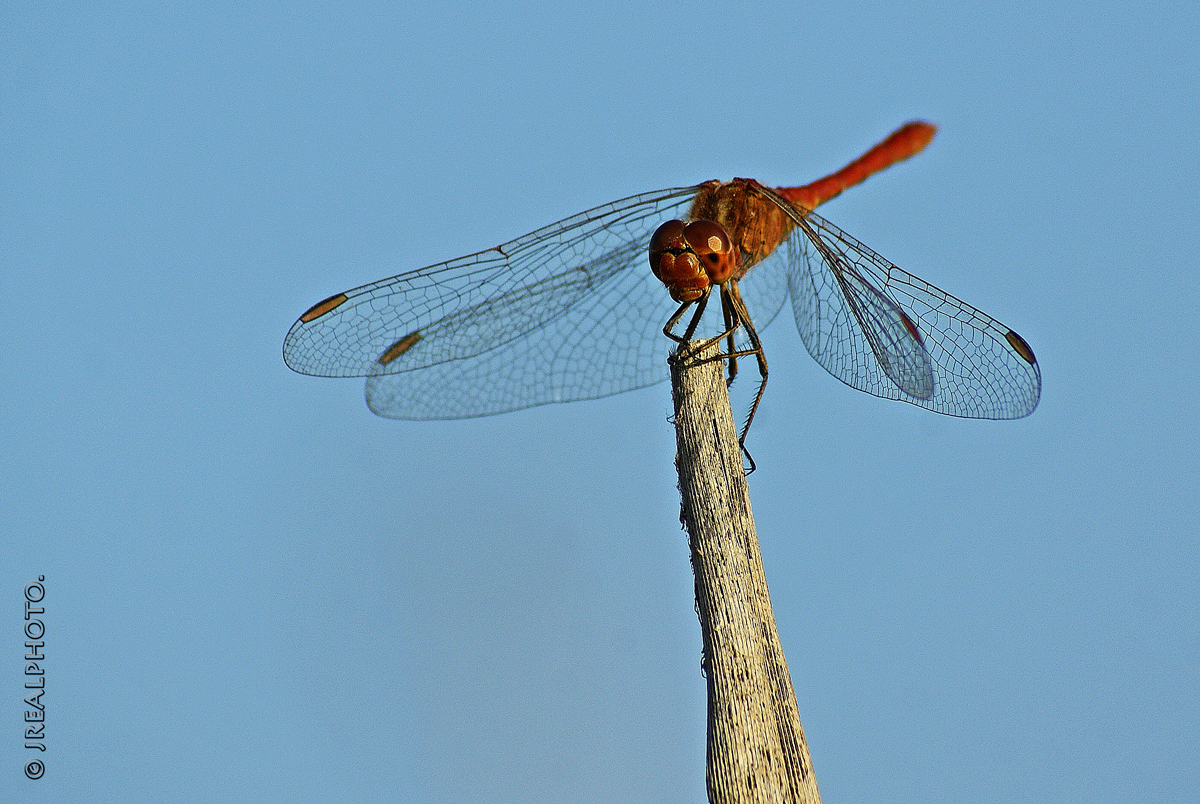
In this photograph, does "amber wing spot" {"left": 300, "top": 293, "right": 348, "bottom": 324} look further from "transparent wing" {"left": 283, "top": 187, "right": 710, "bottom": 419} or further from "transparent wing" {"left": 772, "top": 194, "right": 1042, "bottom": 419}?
"transparent wing" {"left": 772, "top": 194, "right": 1042, "bottom": 419}

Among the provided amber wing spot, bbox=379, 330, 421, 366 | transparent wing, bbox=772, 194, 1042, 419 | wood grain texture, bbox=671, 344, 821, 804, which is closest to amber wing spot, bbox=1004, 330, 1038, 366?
transparent wing, bbox=772, 194, 1042, 419

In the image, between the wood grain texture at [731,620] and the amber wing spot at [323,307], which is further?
the amber wing spot at [323,307]

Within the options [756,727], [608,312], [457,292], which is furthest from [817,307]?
[756,727]

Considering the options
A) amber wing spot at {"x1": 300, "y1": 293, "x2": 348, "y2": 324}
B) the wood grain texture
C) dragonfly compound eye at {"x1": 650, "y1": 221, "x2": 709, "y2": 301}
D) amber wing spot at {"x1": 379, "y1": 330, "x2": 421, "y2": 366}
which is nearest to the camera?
the wood grain texture

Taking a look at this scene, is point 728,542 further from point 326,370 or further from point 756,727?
point 326,370

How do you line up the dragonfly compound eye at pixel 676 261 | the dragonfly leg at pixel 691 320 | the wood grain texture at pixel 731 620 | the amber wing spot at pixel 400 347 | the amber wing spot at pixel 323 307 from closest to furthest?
1. the wood grain texture at pixel 731 620
2. the dragonfly leg at pixel 691 320
3. the dragonfly compound eye at pixel 676 261
4. the amber wing spot at pixel 323 307
5. the amber wing spot at pixel 400 347

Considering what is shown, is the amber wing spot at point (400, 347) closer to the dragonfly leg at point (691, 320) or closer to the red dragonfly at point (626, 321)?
the red dragonfly at point (626, 321)

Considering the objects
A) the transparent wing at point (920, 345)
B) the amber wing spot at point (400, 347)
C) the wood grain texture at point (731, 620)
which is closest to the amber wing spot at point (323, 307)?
the amber wing spot at point (400, 347)

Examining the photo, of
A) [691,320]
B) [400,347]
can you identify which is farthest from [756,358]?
[400,347]
